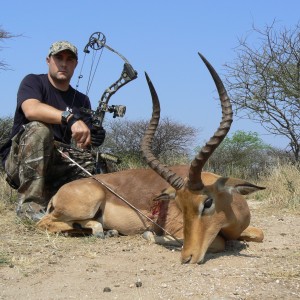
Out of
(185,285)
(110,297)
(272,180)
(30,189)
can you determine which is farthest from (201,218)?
(272,180)

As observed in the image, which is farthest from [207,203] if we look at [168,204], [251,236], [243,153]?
[243,153]

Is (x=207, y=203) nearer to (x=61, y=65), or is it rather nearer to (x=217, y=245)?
(x=217, y=245)

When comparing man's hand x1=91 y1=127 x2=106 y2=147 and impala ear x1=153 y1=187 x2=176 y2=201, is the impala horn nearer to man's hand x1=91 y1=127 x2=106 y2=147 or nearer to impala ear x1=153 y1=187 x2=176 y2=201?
impala ear x1=153 y1=187 x2=176 y2=201

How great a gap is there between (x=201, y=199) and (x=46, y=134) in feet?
9.03

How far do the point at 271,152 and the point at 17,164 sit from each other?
1369 cm

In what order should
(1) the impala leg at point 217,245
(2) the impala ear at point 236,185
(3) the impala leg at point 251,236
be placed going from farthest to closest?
1. (3) the impala leg at point 251,236
2. (2) the impala ear at point 236,185
3. (1) the impala leg at point 217,245

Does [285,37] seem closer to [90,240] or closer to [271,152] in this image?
[271,152]

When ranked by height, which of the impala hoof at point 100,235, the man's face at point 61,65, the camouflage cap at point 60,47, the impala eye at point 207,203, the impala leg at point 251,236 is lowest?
the impala hoof at point 100,235

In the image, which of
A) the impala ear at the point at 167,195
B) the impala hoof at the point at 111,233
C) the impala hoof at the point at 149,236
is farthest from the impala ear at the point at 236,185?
the impala hoof at the point at 111,233

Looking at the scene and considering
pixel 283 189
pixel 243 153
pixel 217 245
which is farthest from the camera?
pixel 243 153

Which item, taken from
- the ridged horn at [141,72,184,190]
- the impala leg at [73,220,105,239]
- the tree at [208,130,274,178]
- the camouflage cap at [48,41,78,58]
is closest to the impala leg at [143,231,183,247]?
the impala leg at [73,220,105,239]

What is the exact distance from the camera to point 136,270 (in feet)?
15.5

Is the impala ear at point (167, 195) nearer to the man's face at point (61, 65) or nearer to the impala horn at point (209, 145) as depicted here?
the impala horn at point (209, 145)

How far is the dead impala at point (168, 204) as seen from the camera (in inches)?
201
